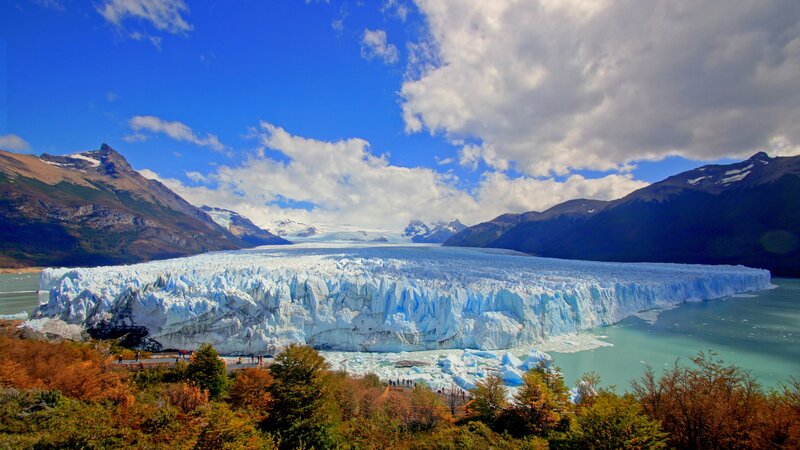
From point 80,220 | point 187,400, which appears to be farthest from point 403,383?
point 80,220

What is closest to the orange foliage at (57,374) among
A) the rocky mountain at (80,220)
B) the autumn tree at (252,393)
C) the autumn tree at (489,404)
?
the autumn tree at (252,393)

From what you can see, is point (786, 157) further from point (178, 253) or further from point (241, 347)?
point (178, 253)

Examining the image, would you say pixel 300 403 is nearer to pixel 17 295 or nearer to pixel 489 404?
pixel 489 404

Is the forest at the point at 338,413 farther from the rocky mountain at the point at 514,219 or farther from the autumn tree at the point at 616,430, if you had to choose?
the rocky mountain at the point at 514,219

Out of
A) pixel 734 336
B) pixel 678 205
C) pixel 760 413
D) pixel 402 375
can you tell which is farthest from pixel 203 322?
pixel 678 205

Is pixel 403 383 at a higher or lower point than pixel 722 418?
lower

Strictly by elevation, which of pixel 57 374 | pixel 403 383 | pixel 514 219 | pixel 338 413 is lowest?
pixel 403 383

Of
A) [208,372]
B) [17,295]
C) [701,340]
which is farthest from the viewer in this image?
[17,295]

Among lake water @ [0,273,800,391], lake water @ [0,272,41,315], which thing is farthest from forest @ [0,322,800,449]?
lake water @ [0,272,41,315]
